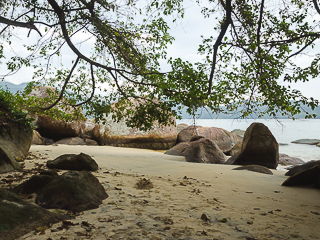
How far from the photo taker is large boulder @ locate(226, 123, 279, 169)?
9.84 metres

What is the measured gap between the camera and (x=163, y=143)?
16578mm

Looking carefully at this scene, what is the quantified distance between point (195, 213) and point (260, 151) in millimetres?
7442

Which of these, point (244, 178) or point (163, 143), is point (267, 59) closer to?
point (244, 178)

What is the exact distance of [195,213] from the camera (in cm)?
327

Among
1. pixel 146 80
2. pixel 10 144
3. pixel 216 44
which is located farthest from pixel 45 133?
pixel 216 44

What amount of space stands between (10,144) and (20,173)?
6.31ft

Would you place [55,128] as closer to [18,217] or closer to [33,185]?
[33,185]

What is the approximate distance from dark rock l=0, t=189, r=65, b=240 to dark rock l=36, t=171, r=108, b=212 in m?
0.31

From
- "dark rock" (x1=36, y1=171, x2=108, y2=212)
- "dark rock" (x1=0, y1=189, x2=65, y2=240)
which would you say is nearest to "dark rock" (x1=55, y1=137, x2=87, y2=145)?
"dark rock" (x1=36, y1=171, x2=108, y2=212)

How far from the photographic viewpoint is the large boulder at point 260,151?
984 cm

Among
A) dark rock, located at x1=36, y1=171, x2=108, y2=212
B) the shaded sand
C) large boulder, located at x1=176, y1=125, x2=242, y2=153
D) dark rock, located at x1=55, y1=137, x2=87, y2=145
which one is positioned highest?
large boulder, located at x1=176, y1=125, x2=242, y2=153

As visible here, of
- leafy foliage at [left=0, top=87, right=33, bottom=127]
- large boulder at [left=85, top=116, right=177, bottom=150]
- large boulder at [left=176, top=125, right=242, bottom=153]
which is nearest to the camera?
leafy foliage at [left=0, top=87, right=33, bottom=127]

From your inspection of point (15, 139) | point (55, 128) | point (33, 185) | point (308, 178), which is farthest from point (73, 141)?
point (308, 178)

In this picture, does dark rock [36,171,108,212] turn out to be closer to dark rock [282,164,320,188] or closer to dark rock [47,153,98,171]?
dark rock [47,153,98,171]
